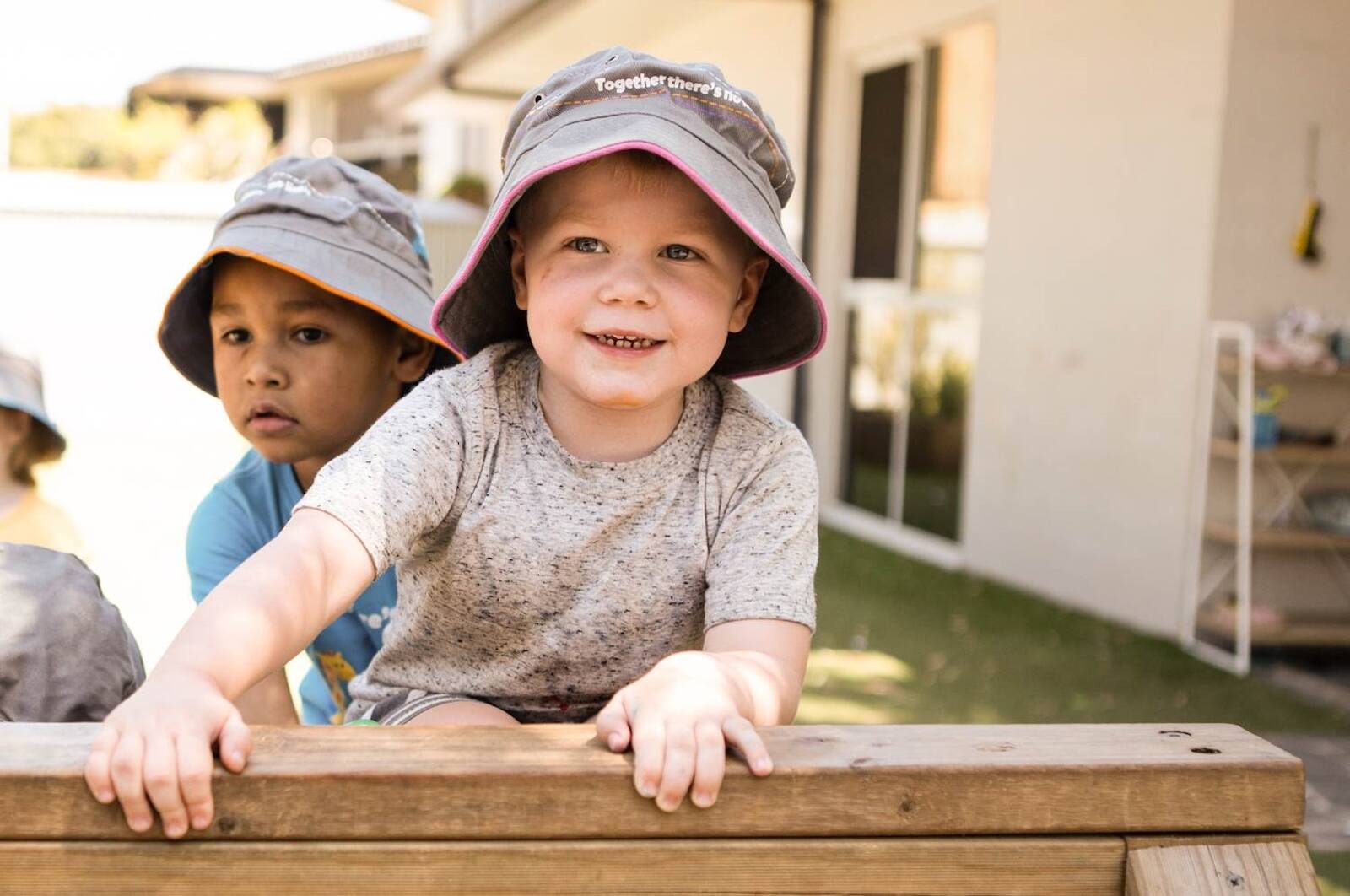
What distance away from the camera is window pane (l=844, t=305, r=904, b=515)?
29.8 ft

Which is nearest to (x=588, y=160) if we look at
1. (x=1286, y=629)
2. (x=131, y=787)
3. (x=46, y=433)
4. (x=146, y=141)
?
(x=131, y=787)

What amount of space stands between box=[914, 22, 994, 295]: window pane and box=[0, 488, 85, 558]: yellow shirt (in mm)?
5887

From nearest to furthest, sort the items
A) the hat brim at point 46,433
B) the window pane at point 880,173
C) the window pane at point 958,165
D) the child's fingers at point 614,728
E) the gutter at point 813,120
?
the child's fingers at point 614,728 → the hat brim at point 46,433 → the window pane at point 958,165 → the window pane at point 880,173 → the gutter at point 813,120

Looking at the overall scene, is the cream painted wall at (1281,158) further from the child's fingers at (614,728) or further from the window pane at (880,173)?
the child's fingers at (614,728)

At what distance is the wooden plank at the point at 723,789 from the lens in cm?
100

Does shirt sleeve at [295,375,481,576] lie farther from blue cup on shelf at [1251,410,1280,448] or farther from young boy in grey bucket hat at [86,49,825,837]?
blue cup on shelf at [1251,410,1280,448]

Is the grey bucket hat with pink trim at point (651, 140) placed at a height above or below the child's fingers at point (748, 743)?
above

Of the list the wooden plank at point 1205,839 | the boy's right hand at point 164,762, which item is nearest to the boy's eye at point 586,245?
the boy's right hand at point 164,762

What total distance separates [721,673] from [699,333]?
50 cm

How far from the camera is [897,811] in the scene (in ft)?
3.48

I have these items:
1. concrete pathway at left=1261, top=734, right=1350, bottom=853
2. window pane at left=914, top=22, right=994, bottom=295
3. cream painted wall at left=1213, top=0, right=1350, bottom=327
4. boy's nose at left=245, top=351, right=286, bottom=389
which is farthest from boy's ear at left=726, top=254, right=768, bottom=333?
window pane at left=914, top=22, right=994, bottom=295

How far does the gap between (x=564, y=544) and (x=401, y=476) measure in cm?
25

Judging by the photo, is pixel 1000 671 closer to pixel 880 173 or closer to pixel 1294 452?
pixel 1294 452

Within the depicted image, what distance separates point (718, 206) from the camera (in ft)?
5.65
